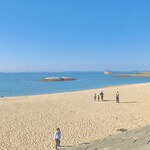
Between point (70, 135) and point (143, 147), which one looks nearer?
point (143, 147)

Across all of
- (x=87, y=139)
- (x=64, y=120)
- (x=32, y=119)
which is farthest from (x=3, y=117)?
(x=87, y=139)

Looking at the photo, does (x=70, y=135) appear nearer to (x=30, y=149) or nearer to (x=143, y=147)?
(x=30, y=149)

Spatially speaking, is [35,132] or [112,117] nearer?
[35,132]

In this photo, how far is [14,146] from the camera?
808 centimetres

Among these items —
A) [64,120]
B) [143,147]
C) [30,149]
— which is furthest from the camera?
[64,120]

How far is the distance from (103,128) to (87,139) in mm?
2173

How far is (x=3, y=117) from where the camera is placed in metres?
13.5

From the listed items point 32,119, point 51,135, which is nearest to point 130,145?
point 51,135

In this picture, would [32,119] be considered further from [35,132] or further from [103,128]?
[103,128]

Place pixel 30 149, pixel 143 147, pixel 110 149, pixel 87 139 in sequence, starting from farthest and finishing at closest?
pixel 87 139 → pixel 30 149 → pixel 110 149 → pixel 143 147

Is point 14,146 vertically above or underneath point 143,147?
underneath

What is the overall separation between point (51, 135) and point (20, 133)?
2285 millimetres

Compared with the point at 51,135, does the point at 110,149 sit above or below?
above

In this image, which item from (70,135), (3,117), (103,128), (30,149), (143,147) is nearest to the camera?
(143,147)
